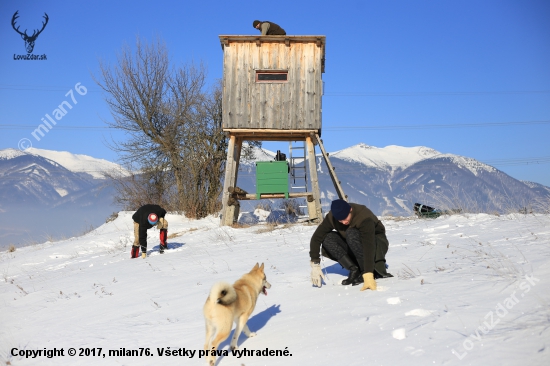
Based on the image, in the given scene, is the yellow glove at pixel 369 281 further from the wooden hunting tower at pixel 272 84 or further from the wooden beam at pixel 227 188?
the wooden beam at pixel 227 188

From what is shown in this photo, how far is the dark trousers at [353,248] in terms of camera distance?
7.14 meters

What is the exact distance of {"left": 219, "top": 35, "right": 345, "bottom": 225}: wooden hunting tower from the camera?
18.8 meters

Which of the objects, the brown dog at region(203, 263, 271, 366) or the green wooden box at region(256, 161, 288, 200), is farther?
the green wooden box at region(256, 161, 288, 200)

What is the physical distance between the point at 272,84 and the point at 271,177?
3.77 metres

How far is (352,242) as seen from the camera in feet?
23.4

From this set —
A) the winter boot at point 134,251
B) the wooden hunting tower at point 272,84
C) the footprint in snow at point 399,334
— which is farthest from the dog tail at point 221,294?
the wooden hunting tower at point 272,84

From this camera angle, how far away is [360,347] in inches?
190

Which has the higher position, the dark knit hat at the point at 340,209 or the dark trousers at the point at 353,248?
the dark knit hat at the point at 340,209

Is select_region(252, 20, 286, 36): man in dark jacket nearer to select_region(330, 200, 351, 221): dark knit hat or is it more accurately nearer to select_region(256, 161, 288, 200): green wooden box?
select_region(256, 161, 288, 200): green wooden box

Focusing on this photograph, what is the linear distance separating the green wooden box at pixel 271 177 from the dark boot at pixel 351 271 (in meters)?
12.7

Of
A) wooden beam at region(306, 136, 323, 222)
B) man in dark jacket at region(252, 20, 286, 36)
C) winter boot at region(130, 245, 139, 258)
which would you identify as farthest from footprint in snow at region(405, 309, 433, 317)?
man in dark jacket at region(252, 20, 286, 36)

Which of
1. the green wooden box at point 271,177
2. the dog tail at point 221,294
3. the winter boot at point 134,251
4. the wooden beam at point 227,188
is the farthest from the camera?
the green wooden box at point 271,177

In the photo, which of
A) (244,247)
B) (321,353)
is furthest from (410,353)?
(244,247)

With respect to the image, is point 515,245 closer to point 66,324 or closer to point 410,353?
point 410,353
